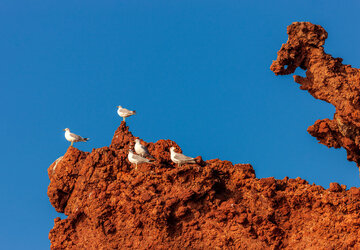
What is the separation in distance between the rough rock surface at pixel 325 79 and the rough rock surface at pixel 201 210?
319 centimetres

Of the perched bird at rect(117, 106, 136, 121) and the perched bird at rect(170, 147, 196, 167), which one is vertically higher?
the perched bird at rect(117, 106, 136, 121)

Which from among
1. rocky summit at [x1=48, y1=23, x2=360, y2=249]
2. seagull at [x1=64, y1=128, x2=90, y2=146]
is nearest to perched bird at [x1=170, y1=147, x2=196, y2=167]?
rocky summit at [x1=48, y1=23, x2=360, y2=249]

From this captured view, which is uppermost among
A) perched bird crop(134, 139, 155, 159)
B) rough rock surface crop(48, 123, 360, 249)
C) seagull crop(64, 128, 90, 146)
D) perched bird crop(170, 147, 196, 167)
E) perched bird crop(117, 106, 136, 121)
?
perched bird crop(117, 106, 136, 121)

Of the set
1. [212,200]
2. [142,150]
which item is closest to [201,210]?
[212,200]

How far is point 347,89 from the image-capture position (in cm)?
2134

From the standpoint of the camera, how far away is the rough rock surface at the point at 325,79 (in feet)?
69.9

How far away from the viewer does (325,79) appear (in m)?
21.8

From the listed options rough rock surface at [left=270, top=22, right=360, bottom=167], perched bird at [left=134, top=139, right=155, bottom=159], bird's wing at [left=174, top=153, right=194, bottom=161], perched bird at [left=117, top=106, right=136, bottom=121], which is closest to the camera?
bird's wing at [left=174, top=153, right=194, bottom=161]

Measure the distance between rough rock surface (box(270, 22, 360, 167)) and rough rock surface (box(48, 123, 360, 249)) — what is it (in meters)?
3.19

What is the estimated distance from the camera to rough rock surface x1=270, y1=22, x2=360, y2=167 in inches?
838

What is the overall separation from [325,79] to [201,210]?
778 cm

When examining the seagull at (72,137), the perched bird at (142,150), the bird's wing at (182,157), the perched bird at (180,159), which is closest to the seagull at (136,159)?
the perched bird at (142,150)

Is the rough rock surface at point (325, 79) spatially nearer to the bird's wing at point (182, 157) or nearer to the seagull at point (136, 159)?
the bird's wing at point (182, 157)

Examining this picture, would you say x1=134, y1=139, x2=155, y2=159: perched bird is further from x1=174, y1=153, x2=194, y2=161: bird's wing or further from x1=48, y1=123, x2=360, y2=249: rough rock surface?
x1=174, y1=153, x2=194, y2=161: bird's wing
